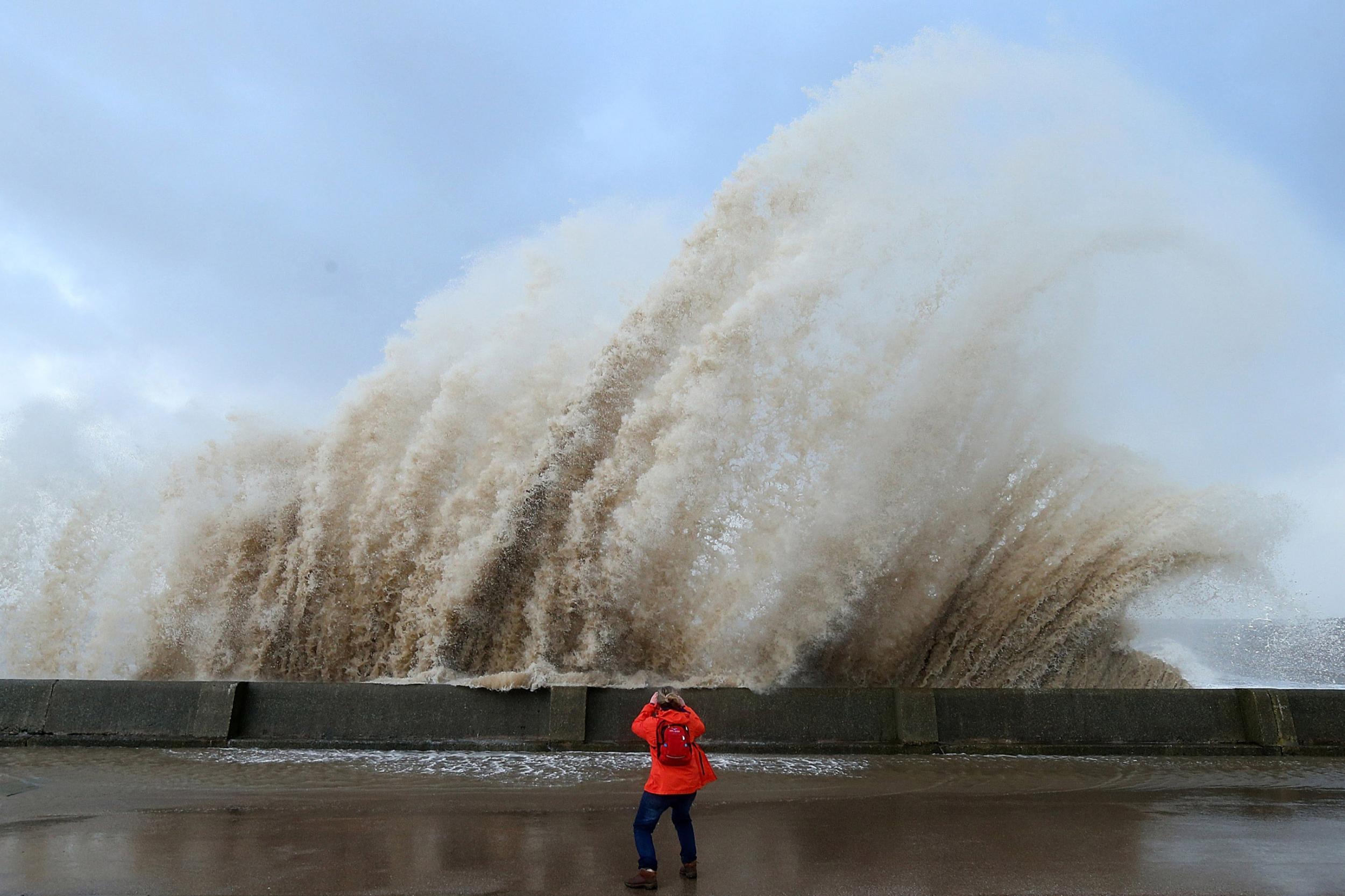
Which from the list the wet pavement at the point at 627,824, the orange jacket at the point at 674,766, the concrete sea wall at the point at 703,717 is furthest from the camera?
the concrete sea wall at the point at 703,717

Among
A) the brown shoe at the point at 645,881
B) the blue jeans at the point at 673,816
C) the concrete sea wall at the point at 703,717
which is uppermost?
the concrete sea wall at the point at 703,717

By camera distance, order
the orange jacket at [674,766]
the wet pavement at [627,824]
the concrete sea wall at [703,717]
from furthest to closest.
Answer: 1. the concrete sea wall at [703,717]
2. the orange jacket at [674,766]
3. the wet pavement at [627,824]

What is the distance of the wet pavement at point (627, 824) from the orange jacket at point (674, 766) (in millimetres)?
463

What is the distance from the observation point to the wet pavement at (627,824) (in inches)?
166

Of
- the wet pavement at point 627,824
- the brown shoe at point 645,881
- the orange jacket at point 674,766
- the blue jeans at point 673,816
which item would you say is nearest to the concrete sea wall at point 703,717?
the wet pavement at point 627,824

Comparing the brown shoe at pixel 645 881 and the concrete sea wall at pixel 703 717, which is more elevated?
the concrete sea wall at pixel 703 717

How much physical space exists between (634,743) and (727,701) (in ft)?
3.22

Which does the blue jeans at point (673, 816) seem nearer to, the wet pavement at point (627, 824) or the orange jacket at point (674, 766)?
the orange jacket at point (674, 766)

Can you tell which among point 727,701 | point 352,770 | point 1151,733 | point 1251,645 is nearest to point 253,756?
point 352,770

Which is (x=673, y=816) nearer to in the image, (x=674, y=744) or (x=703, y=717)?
(x=674, y=744)

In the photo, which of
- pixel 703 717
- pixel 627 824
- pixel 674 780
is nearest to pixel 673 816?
pixel 674 780

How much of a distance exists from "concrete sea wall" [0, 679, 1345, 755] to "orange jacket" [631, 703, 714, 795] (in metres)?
3.70

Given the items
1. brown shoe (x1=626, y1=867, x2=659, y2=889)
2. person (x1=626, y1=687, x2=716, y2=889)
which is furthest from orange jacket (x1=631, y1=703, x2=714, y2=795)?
brown shoe (x1=626, y1=867, x2=659, y2=889)

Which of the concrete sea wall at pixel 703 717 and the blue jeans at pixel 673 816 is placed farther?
the concrete sea wall at pixel 703 717
